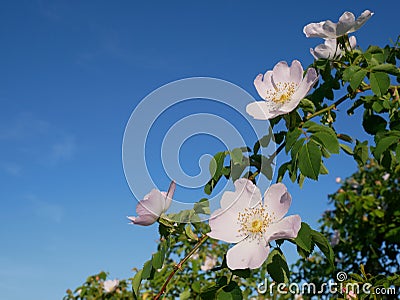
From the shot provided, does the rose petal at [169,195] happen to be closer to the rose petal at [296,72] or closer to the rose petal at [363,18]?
the rose petal at [296,72]

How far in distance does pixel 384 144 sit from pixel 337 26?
39cm

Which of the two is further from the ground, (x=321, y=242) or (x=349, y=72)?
(x=349, y=72)

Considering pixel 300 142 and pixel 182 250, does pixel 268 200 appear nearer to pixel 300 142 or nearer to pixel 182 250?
pixel 300 142

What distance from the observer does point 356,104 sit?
1.61m

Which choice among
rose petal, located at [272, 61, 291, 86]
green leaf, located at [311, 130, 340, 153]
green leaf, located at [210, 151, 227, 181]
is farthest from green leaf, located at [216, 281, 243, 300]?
rose petal, located at [272, 61, 291, 86]

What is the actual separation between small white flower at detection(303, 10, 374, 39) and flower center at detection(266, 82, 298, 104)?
0.21 m

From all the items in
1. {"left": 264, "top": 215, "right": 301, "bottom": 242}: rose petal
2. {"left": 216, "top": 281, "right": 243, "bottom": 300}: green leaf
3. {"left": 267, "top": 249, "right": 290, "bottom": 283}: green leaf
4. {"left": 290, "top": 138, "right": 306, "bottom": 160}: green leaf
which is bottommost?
{"left": 216, "top": 281, "right": 243, "bottom": 300}: green leaf

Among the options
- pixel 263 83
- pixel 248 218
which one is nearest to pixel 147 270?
pixel 248 218

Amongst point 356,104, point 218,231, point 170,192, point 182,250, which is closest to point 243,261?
point 218,231

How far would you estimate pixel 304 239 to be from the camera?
43.4 inches

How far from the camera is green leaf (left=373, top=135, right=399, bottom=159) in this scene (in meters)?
1.37

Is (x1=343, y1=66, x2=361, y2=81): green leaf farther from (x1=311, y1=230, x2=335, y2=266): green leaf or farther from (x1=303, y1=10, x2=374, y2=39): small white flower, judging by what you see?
(x1=311, y1=230, x2=335, y2=266): green leaf

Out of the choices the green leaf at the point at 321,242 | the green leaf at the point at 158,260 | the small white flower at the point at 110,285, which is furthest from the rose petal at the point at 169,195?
the small white flower at the point at 110,285

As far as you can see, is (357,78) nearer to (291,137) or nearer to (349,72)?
(349,72)
